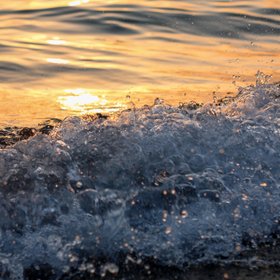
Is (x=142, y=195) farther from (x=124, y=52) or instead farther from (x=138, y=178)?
(x=124, y=52)

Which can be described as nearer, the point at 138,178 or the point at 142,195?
the point at 142,195

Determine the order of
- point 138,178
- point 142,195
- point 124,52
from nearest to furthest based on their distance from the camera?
point 142,195 → point 138,178 → point 124,52

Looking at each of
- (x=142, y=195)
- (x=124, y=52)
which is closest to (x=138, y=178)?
(x=142, y=195)

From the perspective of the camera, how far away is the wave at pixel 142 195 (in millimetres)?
4703

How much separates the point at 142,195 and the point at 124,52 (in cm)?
474

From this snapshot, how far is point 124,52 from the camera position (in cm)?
977

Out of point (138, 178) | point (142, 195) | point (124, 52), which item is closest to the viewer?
point (142, 195)

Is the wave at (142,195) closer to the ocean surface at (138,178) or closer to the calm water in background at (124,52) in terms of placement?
the ocean surface at (138,178)

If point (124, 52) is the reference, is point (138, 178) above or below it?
above

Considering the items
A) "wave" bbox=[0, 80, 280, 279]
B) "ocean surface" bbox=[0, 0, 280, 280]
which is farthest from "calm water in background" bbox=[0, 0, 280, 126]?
"wave" bbox=[0, 80, 280, 279]

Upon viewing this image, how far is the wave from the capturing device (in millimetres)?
4703

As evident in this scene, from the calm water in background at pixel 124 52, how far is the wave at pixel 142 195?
1.73m

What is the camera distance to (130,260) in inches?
184

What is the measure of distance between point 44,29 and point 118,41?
1.12 m
